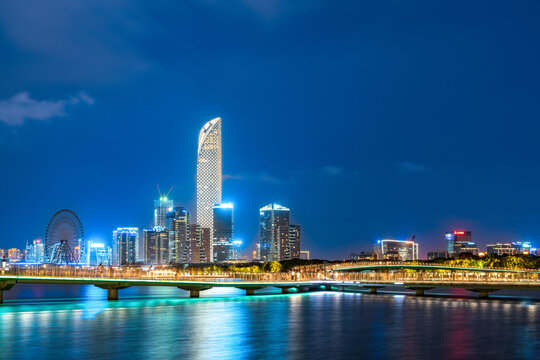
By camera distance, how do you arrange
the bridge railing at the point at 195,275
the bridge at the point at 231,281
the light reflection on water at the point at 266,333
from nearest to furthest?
the light reflection on water at the point at 266,333 → the bridge at the point at 231,281 → the bridge railing at the point at 195,275

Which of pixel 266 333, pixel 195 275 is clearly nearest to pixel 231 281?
pixel 195 275

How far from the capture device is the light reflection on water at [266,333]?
53562 millimetres

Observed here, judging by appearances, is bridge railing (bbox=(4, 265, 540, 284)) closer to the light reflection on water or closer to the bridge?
the bridge

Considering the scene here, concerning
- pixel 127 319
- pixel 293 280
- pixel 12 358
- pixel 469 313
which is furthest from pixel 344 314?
pixel 293 280

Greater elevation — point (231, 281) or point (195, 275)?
point (195, 275)

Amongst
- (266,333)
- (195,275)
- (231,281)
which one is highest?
(195,275)

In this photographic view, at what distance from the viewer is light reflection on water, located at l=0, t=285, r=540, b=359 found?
53.6m

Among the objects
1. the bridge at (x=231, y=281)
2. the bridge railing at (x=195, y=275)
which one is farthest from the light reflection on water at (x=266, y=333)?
the bridge railing at (x=195, y=275)

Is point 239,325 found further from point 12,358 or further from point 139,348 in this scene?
point 12,358

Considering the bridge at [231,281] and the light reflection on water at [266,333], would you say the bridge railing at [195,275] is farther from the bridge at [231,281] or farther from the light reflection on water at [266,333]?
the light reflection on water at [266,333]

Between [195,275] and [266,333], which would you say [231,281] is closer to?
[195,275]

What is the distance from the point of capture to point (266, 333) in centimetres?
6750

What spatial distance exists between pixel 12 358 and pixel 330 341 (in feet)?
90.1

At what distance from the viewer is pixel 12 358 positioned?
51.1 metres
